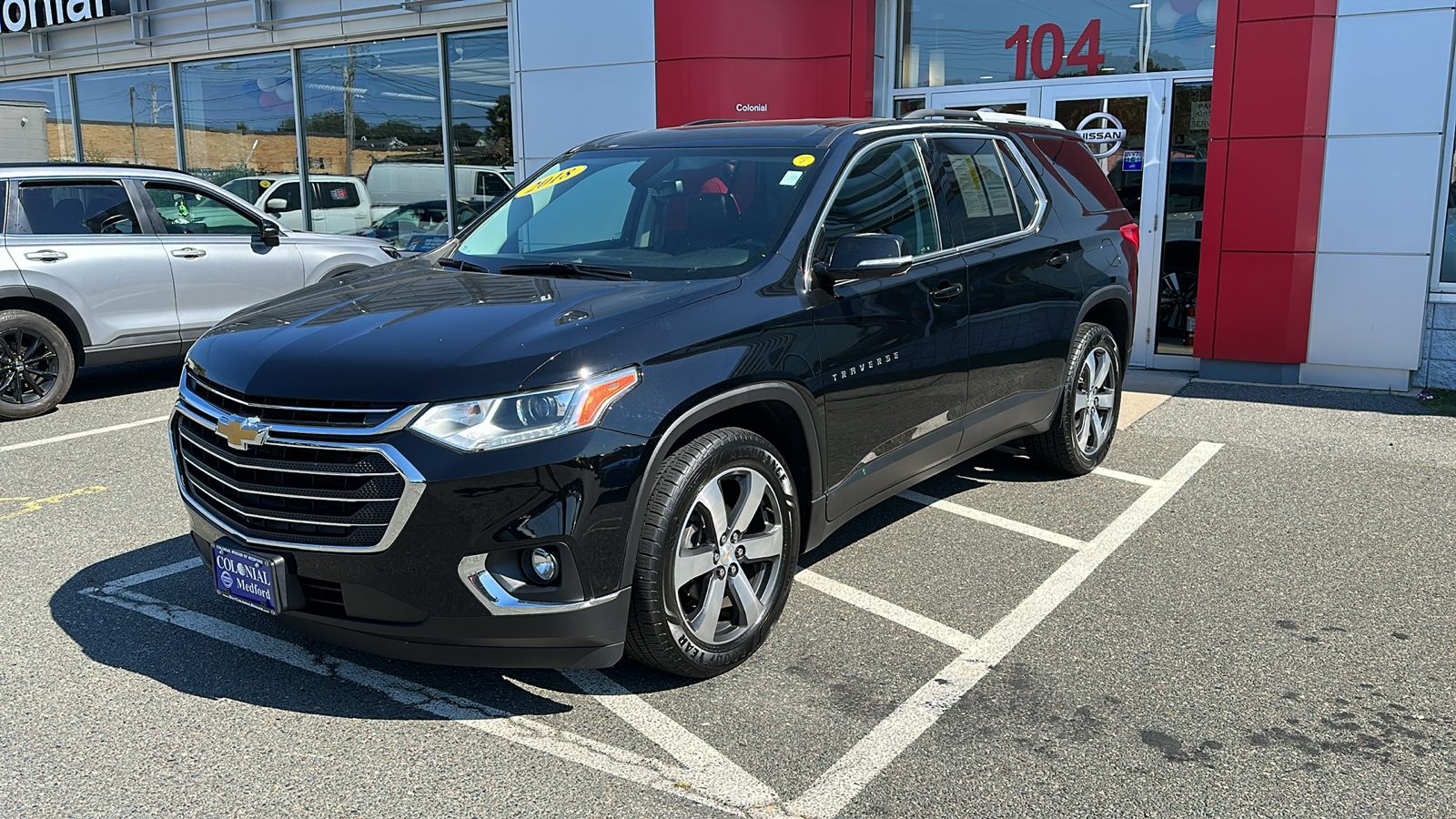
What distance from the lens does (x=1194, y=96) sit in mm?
9383

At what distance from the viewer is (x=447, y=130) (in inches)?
543

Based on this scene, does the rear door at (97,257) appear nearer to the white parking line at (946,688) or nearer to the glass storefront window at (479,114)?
the glass storefront window at (479,114)

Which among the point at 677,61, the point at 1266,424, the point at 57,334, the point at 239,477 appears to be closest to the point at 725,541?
the point at 239,477

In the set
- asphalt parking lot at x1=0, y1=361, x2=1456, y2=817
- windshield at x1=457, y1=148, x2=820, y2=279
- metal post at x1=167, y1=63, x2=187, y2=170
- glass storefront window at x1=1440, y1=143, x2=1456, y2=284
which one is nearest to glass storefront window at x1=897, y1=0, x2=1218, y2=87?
glass storefront window at x1=1440, y1=143, x2=1456, y2=284

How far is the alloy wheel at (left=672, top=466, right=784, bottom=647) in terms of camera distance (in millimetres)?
3514

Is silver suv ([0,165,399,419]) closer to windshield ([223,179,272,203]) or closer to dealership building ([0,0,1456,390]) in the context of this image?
dealership building ([0,0,1456,390])

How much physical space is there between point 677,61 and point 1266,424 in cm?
610

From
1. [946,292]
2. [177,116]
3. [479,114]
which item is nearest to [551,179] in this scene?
[946,292]

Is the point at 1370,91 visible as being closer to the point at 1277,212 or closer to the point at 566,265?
the point at 1277,212

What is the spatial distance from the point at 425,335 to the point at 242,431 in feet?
1.93

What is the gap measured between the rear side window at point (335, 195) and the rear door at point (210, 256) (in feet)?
19.4

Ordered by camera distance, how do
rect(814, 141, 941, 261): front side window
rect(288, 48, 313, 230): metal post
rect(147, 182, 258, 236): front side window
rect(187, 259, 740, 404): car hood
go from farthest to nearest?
rect(288, 48, 313, 230): metal post → rect(147, 182, 258, 236): front side window → rect(814, 141, 941, 261): front side window → rect(187, 259, 740, 404): car hood

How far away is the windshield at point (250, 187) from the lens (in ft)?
52.2

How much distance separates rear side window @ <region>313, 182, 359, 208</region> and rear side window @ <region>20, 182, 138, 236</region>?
662 cm
